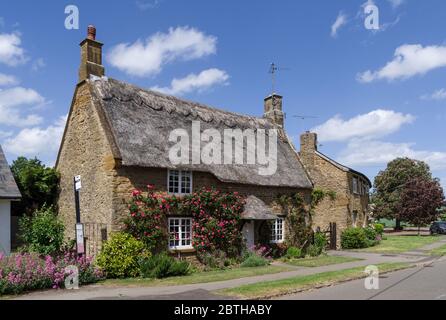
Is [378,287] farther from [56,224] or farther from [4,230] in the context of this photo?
[4,230]

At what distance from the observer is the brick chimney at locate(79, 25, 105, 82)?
1823 centimetres

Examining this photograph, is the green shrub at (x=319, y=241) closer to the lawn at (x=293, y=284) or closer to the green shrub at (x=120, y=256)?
the lawn at (x=293, y=284)

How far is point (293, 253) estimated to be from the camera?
21.2m

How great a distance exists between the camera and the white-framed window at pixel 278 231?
21.3 meters

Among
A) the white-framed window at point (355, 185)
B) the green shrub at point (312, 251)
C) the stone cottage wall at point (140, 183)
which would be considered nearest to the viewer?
the stone cottage wall at point (140, 183)

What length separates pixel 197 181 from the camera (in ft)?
59.3

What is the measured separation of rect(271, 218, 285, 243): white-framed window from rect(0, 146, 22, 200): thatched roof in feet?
39.7

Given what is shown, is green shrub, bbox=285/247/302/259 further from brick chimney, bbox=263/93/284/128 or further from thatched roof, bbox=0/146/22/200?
thatched roof, bbox=0/146/22/200

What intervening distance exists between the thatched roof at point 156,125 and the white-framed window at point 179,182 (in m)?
0.46

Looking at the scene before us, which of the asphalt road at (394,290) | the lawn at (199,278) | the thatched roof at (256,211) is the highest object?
the thatched roof at (256,211)

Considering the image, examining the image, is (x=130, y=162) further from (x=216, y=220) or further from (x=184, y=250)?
(x=216, y=220)

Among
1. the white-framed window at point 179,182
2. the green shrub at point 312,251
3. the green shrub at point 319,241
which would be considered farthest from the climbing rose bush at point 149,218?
the green shrub at point 319,241

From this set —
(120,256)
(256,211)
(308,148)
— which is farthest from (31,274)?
(308,148)
